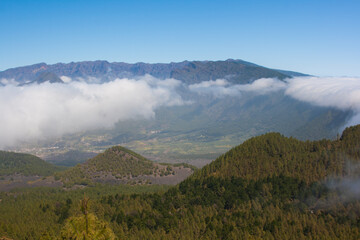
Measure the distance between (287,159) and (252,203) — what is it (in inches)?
1444

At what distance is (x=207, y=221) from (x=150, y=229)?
64.4 ft

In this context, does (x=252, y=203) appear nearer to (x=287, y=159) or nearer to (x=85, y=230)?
(x=287, y=159)

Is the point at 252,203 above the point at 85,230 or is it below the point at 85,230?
below

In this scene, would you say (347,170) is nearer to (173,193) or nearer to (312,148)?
(312,148)

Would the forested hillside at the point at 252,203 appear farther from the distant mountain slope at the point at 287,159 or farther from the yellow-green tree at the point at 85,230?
the yellow-green tree at the point at 85,230

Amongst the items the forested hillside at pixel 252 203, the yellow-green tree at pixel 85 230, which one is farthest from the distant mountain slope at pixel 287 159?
the yellow-green tree at pixel 85 230

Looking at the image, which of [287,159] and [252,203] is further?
[287,159]

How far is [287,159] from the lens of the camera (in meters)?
159

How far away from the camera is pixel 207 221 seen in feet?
395

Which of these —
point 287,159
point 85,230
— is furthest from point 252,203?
point 85,230

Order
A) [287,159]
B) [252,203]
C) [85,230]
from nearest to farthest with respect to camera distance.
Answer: [85,230] → [252,203] → [287,159]

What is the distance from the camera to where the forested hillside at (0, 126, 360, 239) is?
110125 millimetres

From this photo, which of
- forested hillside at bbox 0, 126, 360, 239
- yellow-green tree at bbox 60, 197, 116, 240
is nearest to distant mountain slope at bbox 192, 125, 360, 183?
forested hillside at bbox 0, 126, 360, 239

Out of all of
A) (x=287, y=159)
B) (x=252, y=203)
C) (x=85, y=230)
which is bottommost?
(x=252, y=203)
